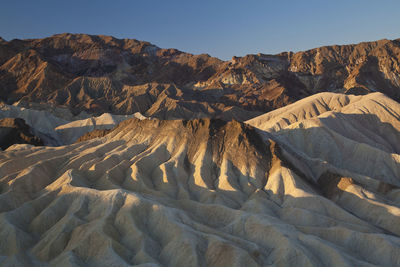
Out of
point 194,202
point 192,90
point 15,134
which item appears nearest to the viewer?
point 194,202

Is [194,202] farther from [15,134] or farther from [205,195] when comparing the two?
[15,134]

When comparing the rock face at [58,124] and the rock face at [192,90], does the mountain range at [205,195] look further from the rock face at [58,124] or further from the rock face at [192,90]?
the rock face at [192,90]

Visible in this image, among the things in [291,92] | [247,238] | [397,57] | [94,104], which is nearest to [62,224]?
[247,238]

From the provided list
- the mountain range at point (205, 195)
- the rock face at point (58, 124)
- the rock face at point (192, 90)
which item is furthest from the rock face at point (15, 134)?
the rock face at point (192, 90)

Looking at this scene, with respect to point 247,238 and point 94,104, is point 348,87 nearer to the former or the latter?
→ point 94,104

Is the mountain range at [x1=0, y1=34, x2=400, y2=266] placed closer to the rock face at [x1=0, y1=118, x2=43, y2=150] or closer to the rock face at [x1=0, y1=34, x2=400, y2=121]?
the rock face at [x1=0, y1=118, x2=43, y2=150]

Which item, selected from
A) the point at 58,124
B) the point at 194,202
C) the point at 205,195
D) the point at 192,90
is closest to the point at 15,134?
the point at 58,124
